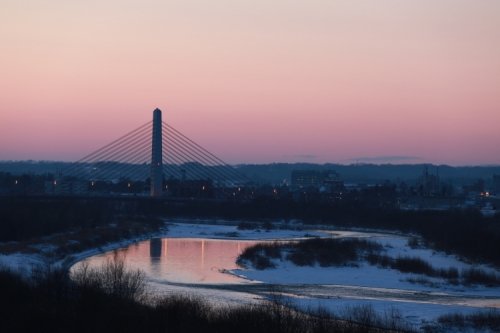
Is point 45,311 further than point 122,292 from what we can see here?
No

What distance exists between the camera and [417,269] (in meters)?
25.0

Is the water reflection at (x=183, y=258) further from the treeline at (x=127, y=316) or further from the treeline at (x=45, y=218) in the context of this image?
the treeline at (x=127, y=316)

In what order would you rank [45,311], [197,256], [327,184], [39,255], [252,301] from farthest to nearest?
[327,184] → [197,256] → [39,255] → [252,301] → [45,311]

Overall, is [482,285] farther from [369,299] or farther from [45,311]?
[45,311]

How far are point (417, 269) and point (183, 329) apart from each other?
14227mm

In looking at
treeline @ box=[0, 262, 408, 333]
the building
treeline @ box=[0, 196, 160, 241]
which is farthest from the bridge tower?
the building

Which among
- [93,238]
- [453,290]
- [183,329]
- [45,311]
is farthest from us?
[93,238]

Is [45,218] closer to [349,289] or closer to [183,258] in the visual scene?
[183,258]

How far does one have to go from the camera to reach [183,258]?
30438 mm

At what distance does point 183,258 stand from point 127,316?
17.8 m

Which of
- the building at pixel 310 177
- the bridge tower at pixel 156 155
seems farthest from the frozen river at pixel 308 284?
the building at pixel 310 177

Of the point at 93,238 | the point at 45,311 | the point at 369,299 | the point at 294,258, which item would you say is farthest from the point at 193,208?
the point at 45,311

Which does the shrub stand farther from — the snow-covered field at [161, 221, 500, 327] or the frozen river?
the snow-covered field at [161, 221, 500, 327]

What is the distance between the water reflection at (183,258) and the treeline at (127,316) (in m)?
8.01
